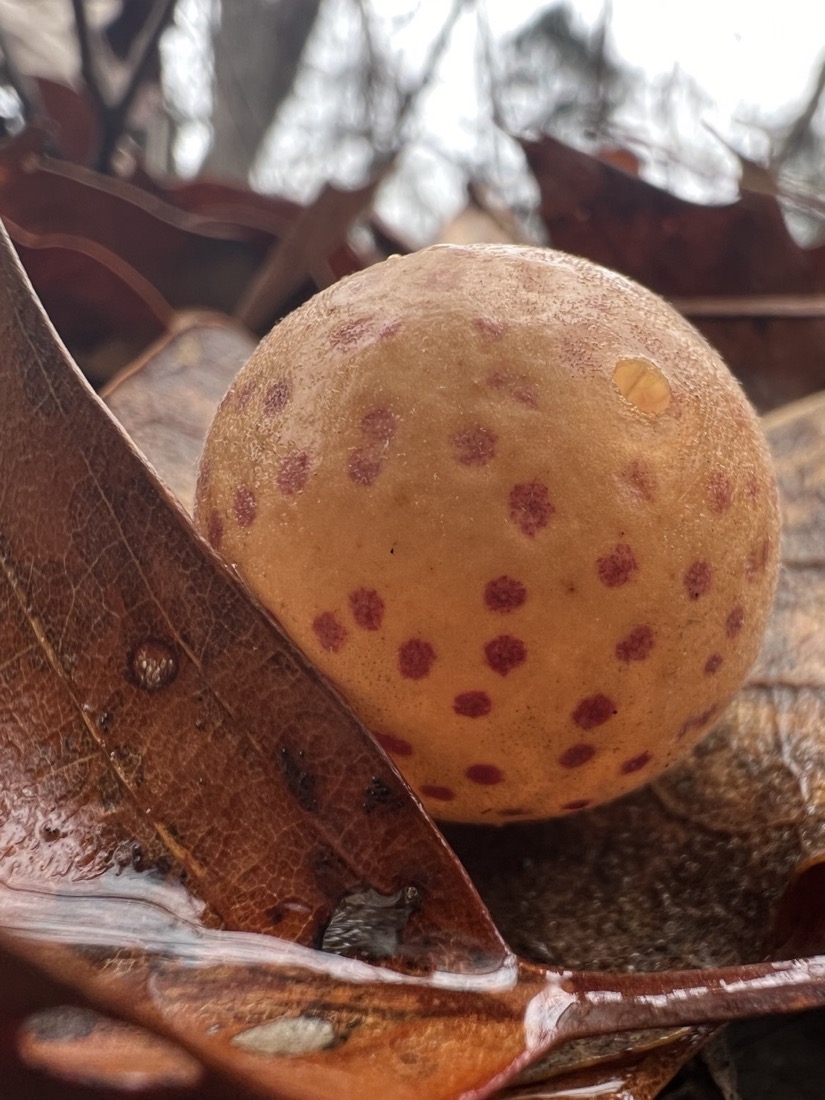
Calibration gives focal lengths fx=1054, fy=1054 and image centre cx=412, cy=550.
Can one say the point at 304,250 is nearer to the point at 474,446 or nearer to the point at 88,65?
the point at 88,65

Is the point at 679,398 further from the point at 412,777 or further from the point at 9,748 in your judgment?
the point at 9,748

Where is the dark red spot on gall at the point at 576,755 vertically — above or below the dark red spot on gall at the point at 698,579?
below

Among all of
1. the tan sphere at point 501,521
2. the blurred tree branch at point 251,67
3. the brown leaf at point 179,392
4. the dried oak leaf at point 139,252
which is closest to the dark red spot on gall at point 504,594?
the tan sphere at point 501,521

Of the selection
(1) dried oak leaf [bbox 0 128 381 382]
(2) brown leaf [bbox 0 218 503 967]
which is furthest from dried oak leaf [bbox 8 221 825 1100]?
(1) dried oak leaf [bbox 0 128 381 382]

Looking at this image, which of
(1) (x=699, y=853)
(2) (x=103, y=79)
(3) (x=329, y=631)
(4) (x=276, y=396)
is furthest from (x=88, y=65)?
(1) (x=699, y=853)

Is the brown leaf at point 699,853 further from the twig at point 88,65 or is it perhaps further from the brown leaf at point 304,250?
the twig at point 88,65
